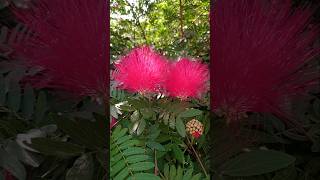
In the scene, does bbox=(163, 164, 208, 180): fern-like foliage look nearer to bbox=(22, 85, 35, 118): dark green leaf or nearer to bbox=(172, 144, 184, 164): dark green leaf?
bbox=(172, 144, 184, 164): dark green leaf

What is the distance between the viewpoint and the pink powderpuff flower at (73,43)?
0.27 m

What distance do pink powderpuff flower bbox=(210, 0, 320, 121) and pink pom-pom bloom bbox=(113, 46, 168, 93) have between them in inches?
2.7

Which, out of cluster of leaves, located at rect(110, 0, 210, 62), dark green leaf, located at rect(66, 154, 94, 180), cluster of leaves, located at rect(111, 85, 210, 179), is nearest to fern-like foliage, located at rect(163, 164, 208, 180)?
cluster of leaves, located at rect(111, 85, 210, 179)

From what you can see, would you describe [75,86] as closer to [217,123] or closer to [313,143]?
[217,123]

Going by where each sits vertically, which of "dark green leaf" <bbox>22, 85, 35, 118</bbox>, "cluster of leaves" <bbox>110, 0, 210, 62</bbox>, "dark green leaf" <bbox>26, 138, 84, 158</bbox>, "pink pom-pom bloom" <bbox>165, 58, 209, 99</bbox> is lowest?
"dark green leaf" <bbox>26, 138, 84, 158</bbox>

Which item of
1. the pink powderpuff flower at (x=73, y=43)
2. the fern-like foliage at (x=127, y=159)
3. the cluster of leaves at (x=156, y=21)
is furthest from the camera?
the cluster of leaves at (x=156, y=21)

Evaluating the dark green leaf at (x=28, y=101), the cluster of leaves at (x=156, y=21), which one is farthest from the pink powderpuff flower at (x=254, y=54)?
the cluster of leaves at (x=156, y=21)

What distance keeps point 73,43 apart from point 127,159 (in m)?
0.15

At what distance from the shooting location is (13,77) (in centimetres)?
37

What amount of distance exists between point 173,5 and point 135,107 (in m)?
1.91

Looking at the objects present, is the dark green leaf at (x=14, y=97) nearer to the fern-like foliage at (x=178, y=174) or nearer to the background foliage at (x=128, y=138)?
the background foliage at (x=128, y=138)

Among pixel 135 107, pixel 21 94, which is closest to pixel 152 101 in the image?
pixel 135 107

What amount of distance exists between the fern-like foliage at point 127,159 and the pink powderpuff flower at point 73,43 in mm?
99

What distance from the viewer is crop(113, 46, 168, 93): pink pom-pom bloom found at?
14.4 inches
